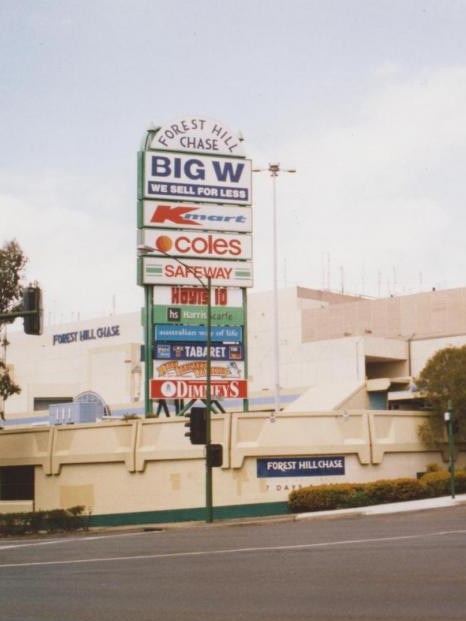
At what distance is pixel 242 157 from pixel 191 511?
15.6 metres

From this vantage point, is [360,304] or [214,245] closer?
[214,245]

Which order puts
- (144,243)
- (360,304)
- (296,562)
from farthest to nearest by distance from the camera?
(360,304)
(144,243)
(296,562)

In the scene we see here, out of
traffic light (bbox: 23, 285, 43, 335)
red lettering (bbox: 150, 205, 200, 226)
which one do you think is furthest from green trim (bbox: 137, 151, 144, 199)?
traffic light (bbox: 23, 285, 43, 335)

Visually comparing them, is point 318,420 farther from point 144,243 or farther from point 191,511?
point 144,243

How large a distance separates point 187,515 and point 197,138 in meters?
16.1

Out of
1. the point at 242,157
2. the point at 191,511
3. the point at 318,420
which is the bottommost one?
the point at 191,511

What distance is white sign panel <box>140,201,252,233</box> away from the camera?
4391 centimetres

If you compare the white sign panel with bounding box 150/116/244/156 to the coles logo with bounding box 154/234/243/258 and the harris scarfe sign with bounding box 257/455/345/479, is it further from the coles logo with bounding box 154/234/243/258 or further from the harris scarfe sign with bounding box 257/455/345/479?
the harris scarfe sign with bounding box 257/455/345/479

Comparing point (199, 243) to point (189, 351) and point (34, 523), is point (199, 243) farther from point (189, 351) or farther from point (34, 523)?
point (34, 523)

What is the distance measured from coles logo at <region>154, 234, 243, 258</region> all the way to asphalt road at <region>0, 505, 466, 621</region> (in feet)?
69.8

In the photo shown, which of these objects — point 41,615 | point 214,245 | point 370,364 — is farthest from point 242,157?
point 370,364

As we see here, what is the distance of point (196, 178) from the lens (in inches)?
1757

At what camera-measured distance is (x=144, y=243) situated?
43.6 metres

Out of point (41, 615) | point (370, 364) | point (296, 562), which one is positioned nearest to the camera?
point (41, 615)
